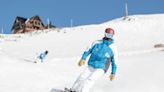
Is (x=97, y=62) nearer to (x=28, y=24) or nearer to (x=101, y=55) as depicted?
(x=101, y=55)

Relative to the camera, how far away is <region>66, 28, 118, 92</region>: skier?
423 inches

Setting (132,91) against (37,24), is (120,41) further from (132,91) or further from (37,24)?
(37,24)

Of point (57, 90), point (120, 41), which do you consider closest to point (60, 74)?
point (57, 90)

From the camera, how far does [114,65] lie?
1123 centimetres

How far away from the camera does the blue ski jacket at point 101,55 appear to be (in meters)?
10.9

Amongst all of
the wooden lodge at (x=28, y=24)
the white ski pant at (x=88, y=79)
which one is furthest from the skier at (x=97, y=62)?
the wooden lodge at (x=28, y=24)

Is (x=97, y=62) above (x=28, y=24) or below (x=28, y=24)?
below

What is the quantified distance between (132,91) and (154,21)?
46.7 metres

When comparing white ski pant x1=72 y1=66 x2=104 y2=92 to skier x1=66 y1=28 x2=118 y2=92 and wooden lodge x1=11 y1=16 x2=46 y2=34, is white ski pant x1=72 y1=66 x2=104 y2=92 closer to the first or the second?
skier x1=66 y1=28 x2=118 y2=92

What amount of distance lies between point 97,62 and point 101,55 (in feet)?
0.67

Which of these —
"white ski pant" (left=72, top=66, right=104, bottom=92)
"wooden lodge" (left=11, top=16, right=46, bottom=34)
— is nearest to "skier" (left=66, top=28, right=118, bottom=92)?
"white ski pant" (left=72, top=66, right=104, bottom=92)

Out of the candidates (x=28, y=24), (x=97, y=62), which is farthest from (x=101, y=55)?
(x=28, y=24)

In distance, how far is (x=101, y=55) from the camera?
10.9 m

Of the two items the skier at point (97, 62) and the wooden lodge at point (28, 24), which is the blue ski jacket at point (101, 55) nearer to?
the skier at point (97, 62)
